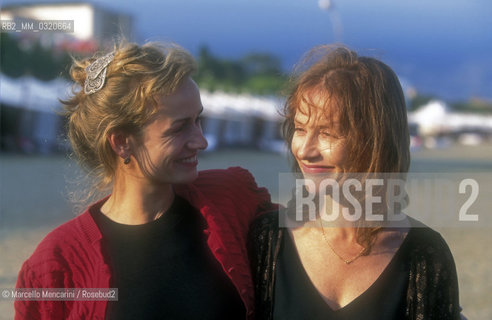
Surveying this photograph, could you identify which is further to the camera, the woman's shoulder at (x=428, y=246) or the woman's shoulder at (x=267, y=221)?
the woman's shoulder at (x=267, y=221)

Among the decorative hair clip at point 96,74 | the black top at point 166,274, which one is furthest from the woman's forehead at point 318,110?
the decorative hair clip at point 96,74

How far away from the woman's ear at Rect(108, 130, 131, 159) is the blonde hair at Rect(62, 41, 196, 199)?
0.07 feet

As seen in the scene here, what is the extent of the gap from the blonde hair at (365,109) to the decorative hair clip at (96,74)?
29.8 inches

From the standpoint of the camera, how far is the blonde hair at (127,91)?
225 cm

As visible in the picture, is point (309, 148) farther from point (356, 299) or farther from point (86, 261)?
point (86, 261)

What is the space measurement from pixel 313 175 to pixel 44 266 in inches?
39.7

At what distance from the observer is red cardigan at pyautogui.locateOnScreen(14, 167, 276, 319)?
7.04ft

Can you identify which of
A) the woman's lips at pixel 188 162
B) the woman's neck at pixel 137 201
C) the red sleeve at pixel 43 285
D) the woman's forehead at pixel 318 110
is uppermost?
the woman's forehead at pixel 318 110

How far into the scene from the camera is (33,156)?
2253 centimetres

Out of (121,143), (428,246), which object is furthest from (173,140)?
(428,246)

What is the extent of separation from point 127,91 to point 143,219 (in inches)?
19.4

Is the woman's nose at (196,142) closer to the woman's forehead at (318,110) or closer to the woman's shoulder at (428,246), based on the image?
the woman's forehead at (318,110)

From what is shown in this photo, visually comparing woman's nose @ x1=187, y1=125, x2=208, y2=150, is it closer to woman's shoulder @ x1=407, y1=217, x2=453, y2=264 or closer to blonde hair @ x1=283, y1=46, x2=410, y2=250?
blonde hair @ x1=283, y1=46, x2=410, y2=250

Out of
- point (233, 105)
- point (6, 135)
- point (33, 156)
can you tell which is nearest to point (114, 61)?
point (33, 156)
